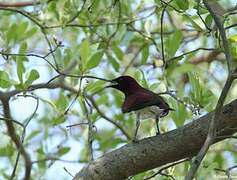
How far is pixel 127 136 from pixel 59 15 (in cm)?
81

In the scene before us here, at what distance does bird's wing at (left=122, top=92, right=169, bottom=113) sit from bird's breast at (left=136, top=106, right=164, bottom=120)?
37 millimetres

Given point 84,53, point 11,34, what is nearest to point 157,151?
point 84,53

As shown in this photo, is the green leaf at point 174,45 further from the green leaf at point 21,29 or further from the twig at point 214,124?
the green leaf at point 21,29

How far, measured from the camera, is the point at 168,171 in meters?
2.89

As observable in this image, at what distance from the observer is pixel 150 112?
283 cm

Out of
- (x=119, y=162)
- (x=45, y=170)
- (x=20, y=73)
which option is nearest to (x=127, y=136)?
(x=45, y=170)

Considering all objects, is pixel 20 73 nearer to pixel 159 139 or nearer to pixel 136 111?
pixel 136 111

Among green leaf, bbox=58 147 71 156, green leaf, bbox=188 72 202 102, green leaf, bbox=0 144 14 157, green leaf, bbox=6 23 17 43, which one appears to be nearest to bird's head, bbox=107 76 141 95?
green leaf, bbox=188 72 202 102

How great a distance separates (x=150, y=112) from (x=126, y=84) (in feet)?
1.35

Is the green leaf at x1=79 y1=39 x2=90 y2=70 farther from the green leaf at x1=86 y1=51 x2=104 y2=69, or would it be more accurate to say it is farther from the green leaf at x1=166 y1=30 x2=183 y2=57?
the green leaf at x1=166 y1=30 x2=183 y2=57

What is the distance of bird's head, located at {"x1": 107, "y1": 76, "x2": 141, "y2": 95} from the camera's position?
3.11m

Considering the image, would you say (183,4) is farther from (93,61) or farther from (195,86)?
(93,61)

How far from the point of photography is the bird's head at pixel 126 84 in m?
3.11

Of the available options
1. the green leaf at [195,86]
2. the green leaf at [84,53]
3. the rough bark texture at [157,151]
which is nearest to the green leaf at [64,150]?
the green leaf at [84,53]
